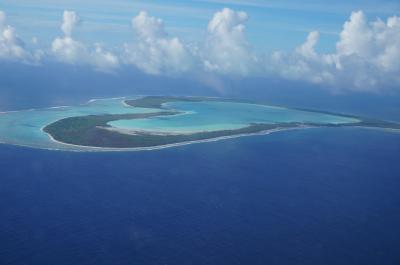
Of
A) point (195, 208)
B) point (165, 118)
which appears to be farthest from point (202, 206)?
point (165, 118)

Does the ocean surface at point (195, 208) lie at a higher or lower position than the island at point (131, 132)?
lower

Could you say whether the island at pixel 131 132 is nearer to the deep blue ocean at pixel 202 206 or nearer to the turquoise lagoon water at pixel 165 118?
the turquoise lagoon water at pixel 165 118

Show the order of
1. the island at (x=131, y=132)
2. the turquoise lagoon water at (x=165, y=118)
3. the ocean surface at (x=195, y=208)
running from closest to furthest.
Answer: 1. the ocean surface at (x=195, y=208)
2. the island at (x=131, y=132)
3. the turquoise lagoon water at (x=165, y=118)

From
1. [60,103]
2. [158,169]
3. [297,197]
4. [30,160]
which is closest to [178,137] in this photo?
[158,169]

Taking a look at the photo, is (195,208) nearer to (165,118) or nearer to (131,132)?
(131,132)

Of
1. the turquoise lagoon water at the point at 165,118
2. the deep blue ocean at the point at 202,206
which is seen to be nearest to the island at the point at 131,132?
the turquoise lagoon water at the point at 165,118

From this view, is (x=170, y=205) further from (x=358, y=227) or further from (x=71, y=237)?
(x=358, y=227)

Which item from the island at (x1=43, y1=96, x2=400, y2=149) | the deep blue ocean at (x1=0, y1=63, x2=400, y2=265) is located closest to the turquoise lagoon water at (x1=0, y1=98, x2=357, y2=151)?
the island at (x1=43, y1=96, x2=400, y2=149)

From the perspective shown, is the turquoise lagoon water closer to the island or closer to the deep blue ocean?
the island
